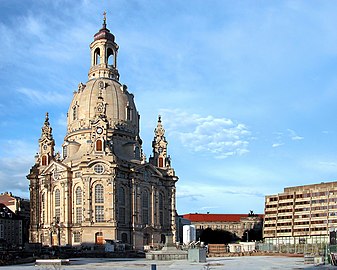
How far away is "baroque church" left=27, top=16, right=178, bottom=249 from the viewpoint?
106m

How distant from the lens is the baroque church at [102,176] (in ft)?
349

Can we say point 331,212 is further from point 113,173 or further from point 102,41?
point 102,41

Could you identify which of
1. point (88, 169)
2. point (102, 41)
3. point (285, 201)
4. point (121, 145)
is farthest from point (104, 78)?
point (285, 201)

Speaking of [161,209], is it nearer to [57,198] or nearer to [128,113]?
[128,113]

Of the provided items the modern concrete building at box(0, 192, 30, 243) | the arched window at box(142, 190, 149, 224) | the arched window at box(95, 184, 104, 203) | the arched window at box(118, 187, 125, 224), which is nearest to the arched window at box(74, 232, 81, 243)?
the arched window at box(95, 184, 104, 203)

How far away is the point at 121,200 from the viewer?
11069cm

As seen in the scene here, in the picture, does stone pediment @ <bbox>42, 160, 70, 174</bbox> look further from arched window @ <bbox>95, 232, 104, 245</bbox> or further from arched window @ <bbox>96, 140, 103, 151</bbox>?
arched window @ <bbox>95, 232, 104, 245</bbox>

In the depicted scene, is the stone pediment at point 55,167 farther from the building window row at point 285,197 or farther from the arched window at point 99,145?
the building window row at point 285,197

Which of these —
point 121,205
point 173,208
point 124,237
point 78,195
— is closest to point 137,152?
point 121,205

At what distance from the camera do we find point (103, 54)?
414 feet

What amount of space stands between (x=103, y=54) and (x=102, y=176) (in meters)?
33.1

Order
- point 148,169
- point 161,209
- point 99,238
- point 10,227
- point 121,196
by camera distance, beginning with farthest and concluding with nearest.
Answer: point 10,227 < point 161,209 < point 148,169 < point 121,196 < point 99,238

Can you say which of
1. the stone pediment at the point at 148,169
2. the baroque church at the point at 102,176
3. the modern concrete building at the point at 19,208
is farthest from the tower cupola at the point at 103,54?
the modern concrete building at the point at 19,208

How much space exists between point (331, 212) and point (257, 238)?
235 ft
